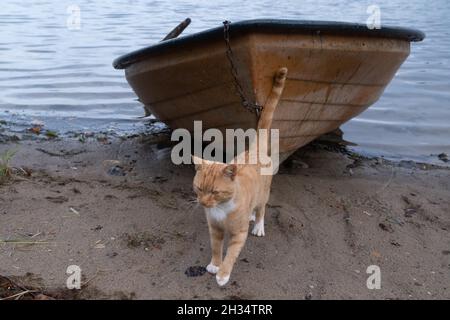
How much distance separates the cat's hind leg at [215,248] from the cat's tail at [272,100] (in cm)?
98

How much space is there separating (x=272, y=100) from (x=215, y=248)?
1.33 metres

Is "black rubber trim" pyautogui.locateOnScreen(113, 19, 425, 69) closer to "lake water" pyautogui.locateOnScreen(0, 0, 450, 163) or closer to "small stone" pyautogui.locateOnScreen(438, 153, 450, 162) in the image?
"small stone" pyautogui.locateOnScreen(438, 153, 450, 162)

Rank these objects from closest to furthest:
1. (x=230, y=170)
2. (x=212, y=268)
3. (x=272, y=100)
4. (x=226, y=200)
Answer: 1. (x=230, y=170)
2. (x=226, y=200)
3. (x=212, y=268)
4. (x=272, y=100)

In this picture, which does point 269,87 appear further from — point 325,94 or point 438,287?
point 438,287

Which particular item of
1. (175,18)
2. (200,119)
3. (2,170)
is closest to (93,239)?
(2,170)

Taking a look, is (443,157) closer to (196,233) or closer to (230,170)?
(196,233)

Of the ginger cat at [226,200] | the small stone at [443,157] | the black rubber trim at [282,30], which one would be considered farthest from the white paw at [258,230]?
the small stone at [443,157]

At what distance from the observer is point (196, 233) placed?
151 inches

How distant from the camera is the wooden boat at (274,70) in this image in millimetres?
3969

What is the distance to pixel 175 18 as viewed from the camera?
631 inches

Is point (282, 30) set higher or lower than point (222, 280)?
higher

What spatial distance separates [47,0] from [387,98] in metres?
18.3

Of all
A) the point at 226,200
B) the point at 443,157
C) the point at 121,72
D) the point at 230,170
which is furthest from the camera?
the point at 121,72

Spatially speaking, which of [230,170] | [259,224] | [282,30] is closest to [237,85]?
[282,30]
